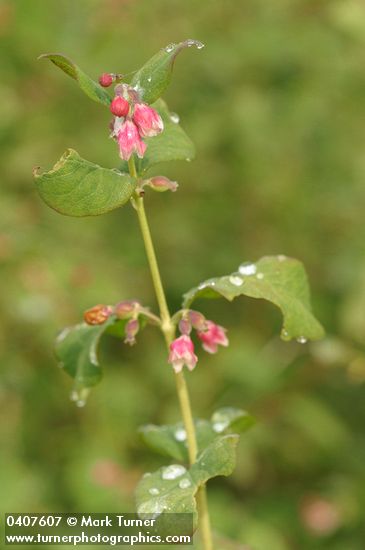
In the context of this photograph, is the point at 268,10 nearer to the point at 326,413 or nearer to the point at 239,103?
the point at 239,103

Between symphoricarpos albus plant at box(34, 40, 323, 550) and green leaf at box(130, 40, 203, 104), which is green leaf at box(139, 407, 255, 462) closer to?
symphoricarpos albus plant at box(34, 40, 323, 550)

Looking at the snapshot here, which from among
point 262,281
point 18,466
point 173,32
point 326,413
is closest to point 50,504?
point 18,466

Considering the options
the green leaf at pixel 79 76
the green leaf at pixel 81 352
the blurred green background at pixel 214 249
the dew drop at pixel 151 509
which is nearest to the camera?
the green leaf at pixel 79 76

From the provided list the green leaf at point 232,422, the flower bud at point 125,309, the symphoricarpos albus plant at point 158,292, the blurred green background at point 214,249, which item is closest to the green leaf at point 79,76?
the symphoricarpos albus plant at point 158,292

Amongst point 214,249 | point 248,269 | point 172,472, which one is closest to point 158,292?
point 248,269

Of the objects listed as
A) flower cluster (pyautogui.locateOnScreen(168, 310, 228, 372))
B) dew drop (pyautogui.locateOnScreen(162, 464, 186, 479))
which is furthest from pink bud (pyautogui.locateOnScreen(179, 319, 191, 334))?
dew drop (pyautogui.locateOnScreen(162, 464, 186, 479))

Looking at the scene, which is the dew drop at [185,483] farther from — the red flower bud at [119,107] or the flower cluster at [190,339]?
the red flower bud at [119,107]

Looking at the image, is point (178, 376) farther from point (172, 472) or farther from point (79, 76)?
point (79, 76)

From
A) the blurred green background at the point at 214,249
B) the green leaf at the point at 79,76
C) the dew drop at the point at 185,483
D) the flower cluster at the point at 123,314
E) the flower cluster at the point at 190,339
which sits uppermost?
the blurred green background at the point at 214,249
